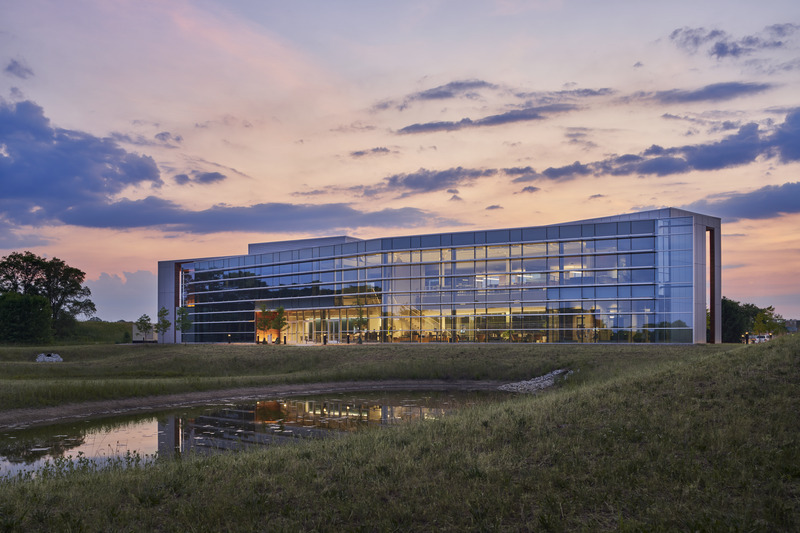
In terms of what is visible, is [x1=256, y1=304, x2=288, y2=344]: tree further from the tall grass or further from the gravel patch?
the gravel patch

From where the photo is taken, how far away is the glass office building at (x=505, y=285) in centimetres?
6494

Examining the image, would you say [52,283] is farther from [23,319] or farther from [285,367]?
[285,367]

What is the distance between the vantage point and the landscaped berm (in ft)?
28.7

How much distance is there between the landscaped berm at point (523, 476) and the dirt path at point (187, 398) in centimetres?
1645

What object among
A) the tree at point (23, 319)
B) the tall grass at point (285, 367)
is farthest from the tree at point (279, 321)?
the tree at point (23, 319)

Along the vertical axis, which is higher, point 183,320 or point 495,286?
point 495,286

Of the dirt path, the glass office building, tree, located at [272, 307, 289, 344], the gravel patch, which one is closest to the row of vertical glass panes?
the glass office building

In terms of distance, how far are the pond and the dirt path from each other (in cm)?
170

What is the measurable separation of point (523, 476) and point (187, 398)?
28636 mm

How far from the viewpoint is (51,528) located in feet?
28.9

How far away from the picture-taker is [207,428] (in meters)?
24.5

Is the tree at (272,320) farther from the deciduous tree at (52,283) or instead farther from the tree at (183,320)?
the deciduous tree at (52,283)

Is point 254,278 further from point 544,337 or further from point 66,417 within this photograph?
point 66,417

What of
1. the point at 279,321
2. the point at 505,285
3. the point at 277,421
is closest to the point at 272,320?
the point at 279,321
